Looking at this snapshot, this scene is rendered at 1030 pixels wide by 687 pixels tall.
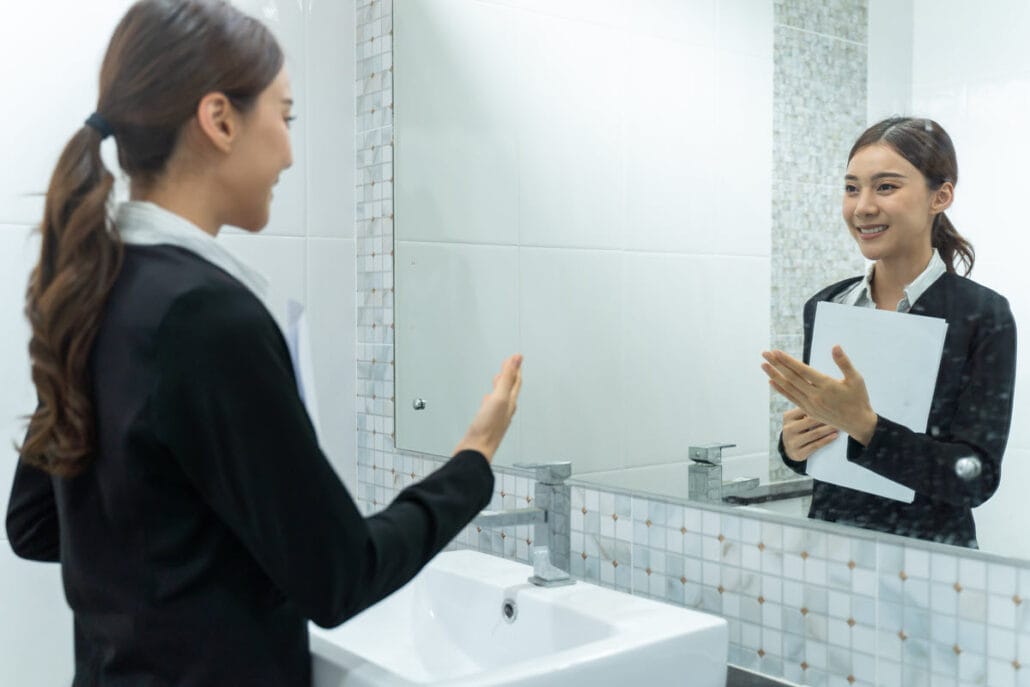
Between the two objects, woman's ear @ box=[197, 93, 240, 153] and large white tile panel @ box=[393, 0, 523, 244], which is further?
large white tile panel @ box=[393, 0, 523, 244]

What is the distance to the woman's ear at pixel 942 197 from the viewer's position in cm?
113

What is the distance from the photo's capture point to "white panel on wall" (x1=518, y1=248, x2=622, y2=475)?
1.66m

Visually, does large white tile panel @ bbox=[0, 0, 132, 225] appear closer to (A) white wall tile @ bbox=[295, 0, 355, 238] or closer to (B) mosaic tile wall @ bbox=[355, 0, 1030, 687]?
(A) white wall tile @ bbox=[295, 0, 355, 238]

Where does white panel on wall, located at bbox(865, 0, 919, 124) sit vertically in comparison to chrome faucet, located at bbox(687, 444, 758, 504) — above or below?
above

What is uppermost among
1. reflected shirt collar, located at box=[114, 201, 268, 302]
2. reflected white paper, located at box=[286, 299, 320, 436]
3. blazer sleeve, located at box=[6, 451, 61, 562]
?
reflected shirt collar, located at box=[114, 201, 268, 302]

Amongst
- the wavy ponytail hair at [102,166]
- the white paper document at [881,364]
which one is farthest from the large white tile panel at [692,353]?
the wavy ponytail hair at [102,166]

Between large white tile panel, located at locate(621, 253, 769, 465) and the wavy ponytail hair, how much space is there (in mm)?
713

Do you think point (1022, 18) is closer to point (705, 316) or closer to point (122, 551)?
point (705, 316)

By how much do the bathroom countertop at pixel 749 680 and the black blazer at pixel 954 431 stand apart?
0.76 feet

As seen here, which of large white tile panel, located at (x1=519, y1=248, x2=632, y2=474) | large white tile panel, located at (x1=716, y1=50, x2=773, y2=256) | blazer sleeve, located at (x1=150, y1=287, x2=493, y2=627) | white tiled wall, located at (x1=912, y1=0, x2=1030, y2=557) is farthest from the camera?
large white tile panel, located at (x1=519, y1=248, x2=632, y2=474)

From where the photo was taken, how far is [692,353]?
152cm


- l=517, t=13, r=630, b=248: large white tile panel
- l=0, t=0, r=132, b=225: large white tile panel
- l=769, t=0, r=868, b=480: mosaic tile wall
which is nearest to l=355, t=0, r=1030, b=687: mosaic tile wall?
l=769, t=0, r=868, b=480: mosaic tile wall

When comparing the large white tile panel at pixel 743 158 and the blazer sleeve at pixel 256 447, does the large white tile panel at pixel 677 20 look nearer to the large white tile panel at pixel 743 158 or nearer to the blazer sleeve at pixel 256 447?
the large white tile panel at pixel 743 158

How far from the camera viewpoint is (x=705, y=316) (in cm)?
149
